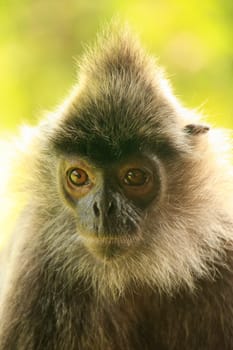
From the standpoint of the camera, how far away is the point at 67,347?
206 inches

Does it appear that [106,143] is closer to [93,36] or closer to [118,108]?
[118,108]

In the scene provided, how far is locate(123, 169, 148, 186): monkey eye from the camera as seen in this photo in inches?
200

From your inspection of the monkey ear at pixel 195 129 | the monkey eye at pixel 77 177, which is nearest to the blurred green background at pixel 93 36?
the monkey ear at pixel 195 129

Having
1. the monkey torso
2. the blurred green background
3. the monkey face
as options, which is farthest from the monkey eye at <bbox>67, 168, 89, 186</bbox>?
the blurred green background

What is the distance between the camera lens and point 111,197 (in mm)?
4953

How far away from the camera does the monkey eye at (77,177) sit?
5.16 metres

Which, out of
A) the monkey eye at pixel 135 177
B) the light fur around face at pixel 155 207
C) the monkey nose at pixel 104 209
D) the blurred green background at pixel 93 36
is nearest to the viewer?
the monkey nose at pixel 104 209

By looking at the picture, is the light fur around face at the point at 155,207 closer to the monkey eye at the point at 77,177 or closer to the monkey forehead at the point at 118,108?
the monkey forehead at the point at 118,108

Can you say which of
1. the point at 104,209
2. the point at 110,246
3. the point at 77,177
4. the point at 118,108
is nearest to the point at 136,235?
the point at 110,246

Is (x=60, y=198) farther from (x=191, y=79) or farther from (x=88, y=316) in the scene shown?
(x=191, y=79)

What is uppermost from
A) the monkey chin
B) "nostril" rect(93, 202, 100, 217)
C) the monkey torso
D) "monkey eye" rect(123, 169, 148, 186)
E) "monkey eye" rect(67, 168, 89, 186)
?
"monkey eye" rect(123, 169, 148, 186)

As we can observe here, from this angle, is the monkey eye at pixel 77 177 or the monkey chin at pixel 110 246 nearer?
the monkey chin at pixel 110 246

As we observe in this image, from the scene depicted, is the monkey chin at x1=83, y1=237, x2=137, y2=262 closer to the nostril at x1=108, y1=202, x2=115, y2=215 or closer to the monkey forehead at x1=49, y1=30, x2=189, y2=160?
the nostril at x1=108, y1=202, x2=115, y2=215

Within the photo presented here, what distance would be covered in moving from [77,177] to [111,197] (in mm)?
351
